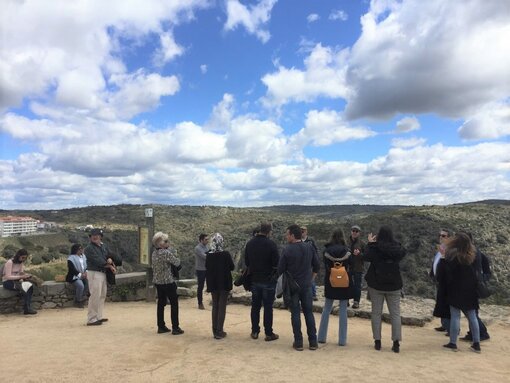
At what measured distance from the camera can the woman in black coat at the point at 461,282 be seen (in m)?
5.64

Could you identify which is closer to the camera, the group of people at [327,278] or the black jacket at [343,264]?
the group of people at [327,278]

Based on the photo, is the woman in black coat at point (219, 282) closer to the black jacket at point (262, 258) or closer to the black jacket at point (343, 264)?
the black jacket at point (262, 258)

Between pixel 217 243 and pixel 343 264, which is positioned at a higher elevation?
pixel 217 243

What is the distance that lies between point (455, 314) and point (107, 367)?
4.66 metres

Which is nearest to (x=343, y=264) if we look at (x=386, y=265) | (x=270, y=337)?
(x=386, y=265)

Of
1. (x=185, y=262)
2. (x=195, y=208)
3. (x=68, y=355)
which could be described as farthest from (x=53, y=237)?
(x=68, y=355)

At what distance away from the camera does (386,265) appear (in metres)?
5.68

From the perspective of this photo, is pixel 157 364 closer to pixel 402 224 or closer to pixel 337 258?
pixel 337 258

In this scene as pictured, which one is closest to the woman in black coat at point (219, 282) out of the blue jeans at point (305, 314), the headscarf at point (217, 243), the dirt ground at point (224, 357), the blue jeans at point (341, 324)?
the headscarf at point (217, 243)

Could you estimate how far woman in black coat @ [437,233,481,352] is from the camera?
5637 mm

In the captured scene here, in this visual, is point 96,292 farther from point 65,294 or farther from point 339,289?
point 339,289

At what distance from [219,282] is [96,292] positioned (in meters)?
2.49

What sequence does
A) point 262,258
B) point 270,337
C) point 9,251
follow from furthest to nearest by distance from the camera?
point 9,251 < point 270,337 < point 262,258

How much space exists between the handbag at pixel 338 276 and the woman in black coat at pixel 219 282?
1574mm
